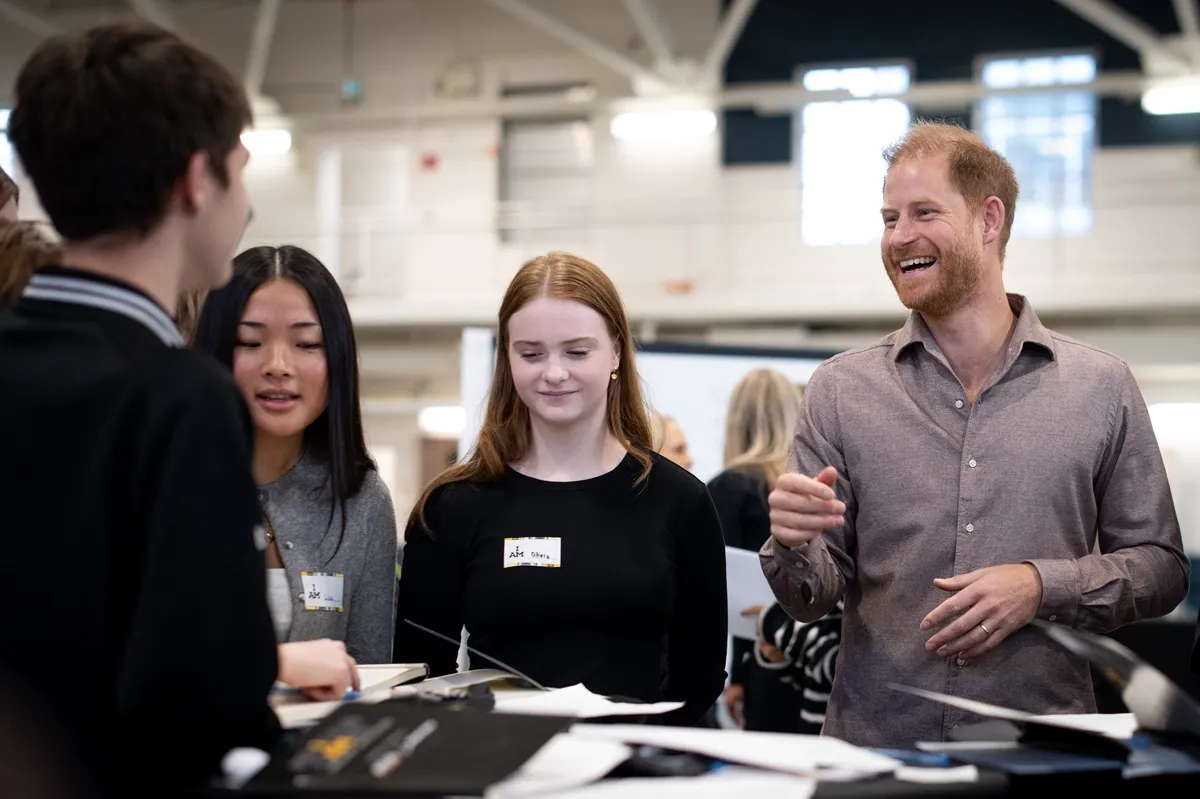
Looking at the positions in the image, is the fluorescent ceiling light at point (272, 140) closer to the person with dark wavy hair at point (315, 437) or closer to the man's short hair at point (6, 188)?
the man's short hair at point (6, 188)

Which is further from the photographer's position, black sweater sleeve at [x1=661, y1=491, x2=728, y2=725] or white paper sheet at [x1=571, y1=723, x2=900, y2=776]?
black sweater sleeve at [x1=661, y1=491, x2=728, y2=725]

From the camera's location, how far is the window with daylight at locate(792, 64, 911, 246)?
13.5 metres

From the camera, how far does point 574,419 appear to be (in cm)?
225

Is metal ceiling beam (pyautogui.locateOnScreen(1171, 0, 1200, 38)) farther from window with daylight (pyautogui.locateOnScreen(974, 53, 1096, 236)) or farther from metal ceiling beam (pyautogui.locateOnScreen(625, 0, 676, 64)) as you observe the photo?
metal ceiling beam (pyautogui.locateOnScreen(625, 0, 676, 64))

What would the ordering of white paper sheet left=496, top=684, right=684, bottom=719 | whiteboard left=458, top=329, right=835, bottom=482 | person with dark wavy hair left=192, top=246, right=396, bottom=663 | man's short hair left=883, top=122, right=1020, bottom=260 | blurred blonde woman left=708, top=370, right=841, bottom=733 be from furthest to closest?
whiteboard left=458, top=329, right=835, bottom=482 → blurred blonde woman left=708, top=370, right=841, bottom=733 → man's short hair left=883, top=122, right=1020, bottom=260 → person with dark wavy hair left=192, top=246, right=396, bottom=663 → white paper sheet left=496, top=684, right=684, bottom=719

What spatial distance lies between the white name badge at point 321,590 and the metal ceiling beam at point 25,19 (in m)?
13.5

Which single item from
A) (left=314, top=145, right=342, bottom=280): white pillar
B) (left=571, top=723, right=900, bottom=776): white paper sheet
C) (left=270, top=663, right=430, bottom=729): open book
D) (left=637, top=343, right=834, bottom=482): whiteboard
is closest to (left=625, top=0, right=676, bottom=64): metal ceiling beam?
(left=314, top=145, right=342, bottom=280): white pillar

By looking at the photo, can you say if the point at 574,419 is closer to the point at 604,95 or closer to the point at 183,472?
the point at 183,472

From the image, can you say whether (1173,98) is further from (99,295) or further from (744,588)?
(99,295)

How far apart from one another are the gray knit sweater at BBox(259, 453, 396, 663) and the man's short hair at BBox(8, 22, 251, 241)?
3.15ft

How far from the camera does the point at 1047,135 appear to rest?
13391 mm

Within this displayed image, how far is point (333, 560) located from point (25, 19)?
14.1 metres

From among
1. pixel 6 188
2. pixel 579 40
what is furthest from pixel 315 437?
pixel 579 40

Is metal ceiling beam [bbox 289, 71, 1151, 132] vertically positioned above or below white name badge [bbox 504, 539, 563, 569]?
above
